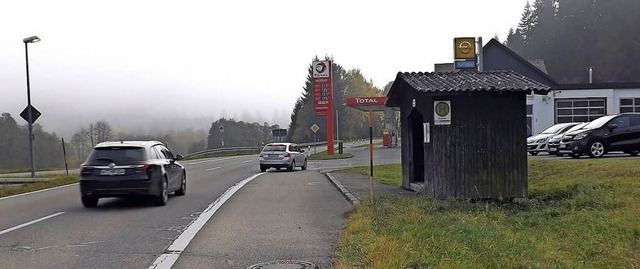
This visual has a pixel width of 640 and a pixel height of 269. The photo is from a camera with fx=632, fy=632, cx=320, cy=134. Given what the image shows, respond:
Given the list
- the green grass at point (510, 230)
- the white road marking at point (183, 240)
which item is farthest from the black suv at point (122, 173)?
the green grass at point (510, 230)

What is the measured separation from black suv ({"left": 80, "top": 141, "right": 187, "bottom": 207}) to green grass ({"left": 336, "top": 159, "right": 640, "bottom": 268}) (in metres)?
4.86

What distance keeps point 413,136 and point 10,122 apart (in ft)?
66.8

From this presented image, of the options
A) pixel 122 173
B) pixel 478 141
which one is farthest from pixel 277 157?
pixel 478 141

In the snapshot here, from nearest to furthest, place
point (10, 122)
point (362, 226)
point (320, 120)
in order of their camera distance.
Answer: point (362, 226)
point (10, 122)
point (320, 120)

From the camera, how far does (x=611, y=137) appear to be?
21.6 meters

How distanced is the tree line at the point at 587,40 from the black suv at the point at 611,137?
55899mm

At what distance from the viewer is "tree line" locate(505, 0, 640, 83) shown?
7325 cm

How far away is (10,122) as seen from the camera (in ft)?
95.3

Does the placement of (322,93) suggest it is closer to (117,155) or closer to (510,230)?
(117,155)

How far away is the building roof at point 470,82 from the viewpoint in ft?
43.3

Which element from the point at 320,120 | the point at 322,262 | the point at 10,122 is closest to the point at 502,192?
the point at 322,262

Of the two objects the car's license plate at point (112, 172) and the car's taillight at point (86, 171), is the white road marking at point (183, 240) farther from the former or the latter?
the car's taillight at point (86, 171)

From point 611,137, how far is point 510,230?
13.6 m

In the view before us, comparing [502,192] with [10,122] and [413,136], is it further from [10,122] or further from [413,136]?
[10,122]
